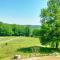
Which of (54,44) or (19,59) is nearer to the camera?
(19,59)

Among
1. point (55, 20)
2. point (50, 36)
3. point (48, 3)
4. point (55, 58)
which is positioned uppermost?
point (48, 3)

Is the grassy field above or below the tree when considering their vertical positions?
below

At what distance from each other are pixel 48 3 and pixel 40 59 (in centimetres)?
1497

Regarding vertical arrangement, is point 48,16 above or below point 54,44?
above

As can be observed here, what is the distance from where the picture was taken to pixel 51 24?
129ft

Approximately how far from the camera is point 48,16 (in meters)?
39.9

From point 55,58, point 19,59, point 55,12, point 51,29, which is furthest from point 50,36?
point 19,59

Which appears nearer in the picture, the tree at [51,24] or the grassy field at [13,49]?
the grassy field at [13,49]

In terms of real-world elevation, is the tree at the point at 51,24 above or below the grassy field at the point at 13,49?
above

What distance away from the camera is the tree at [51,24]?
38.8m

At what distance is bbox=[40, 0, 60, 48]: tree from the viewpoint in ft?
127

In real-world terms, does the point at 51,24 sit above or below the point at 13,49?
above

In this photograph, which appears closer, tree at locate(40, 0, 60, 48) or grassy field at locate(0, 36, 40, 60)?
grassy field at locate(0, 36, 40, 60)

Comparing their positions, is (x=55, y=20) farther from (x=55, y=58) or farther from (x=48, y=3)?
(x=55, y=58)
